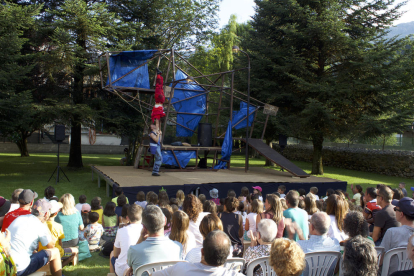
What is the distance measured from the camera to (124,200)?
17.7 feet

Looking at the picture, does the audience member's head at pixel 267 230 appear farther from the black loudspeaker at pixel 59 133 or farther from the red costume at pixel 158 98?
the black loudspeaker at pixel 59 133

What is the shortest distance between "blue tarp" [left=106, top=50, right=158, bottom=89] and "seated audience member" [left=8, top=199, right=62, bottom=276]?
315 inches

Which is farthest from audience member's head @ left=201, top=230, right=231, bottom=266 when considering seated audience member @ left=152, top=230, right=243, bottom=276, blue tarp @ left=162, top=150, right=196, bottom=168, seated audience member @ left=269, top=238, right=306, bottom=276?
blue tarp @ left=162, top=150, right=196, bottom=168

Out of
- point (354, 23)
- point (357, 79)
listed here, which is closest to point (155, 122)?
point (357, 79)

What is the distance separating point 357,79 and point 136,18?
11323 mm

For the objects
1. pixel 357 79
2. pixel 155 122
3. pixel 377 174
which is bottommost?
pixel 377 174

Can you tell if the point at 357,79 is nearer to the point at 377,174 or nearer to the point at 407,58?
the point at 407,58

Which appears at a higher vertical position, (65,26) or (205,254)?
(65,26)

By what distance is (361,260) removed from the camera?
2.22 metres

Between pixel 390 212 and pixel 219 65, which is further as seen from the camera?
pixel 219 65

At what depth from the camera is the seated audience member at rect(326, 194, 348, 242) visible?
397cm

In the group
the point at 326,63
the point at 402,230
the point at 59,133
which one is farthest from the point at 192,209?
the point at 326,63

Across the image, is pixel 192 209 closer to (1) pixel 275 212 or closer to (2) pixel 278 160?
(1) pixel 275 212

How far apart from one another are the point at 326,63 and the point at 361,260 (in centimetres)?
1617
